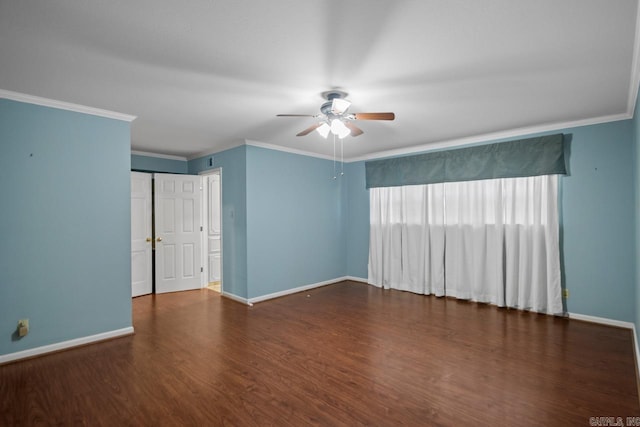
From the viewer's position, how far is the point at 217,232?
6426mm

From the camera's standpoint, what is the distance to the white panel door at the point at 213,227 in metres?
6.22

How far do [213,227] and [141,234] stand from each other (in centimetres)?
124

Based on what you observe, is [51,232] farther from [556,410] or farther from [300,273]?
[556,410]

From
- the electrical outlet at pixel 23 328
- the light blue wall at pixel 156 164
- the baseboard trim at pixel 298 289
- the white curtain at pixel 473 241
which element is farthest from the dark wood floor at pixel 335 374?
the light blue wall at pixel 156 164

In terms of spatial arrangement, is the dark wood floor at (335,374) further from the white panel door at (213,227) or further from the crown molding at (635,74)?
the crown molding at (635,74)

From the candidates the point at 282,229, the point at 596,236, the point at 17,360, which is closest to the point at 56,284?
the point at 17,360

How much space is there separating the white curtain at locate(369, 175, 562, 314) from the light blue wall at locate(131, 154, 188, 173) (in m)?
3.65

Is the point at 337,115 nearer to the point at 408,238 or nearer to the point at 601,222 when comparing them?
the point at 408,238

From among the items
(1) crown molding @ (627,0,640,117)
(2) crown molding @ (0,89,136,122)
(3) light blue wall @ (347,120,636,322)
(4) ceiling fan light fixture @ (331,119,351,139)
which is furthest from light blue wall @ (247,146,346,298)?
(1) crown molding @ (627,0,640,117)

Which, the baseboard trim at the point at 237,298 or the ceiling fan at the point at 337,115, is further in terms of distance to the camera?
the baseboard trim at the point at 237,298

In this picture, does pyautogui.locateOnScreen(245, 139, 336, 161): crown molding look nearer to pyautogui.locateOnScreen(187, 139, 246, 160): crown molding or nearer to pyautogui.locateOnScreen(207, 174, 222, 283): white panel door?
pyautogui.locateOnScreen(187, 139, 246, 160): crown molding

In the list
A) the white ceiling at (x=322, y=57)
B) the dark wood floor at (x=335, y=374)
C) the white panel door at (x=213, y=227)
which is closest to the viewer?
the white ceiling at (x=322, y=57)

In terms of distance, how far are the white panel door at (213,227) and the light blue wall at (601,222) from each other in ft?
18.0

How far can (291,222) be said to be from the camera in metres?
5.56
